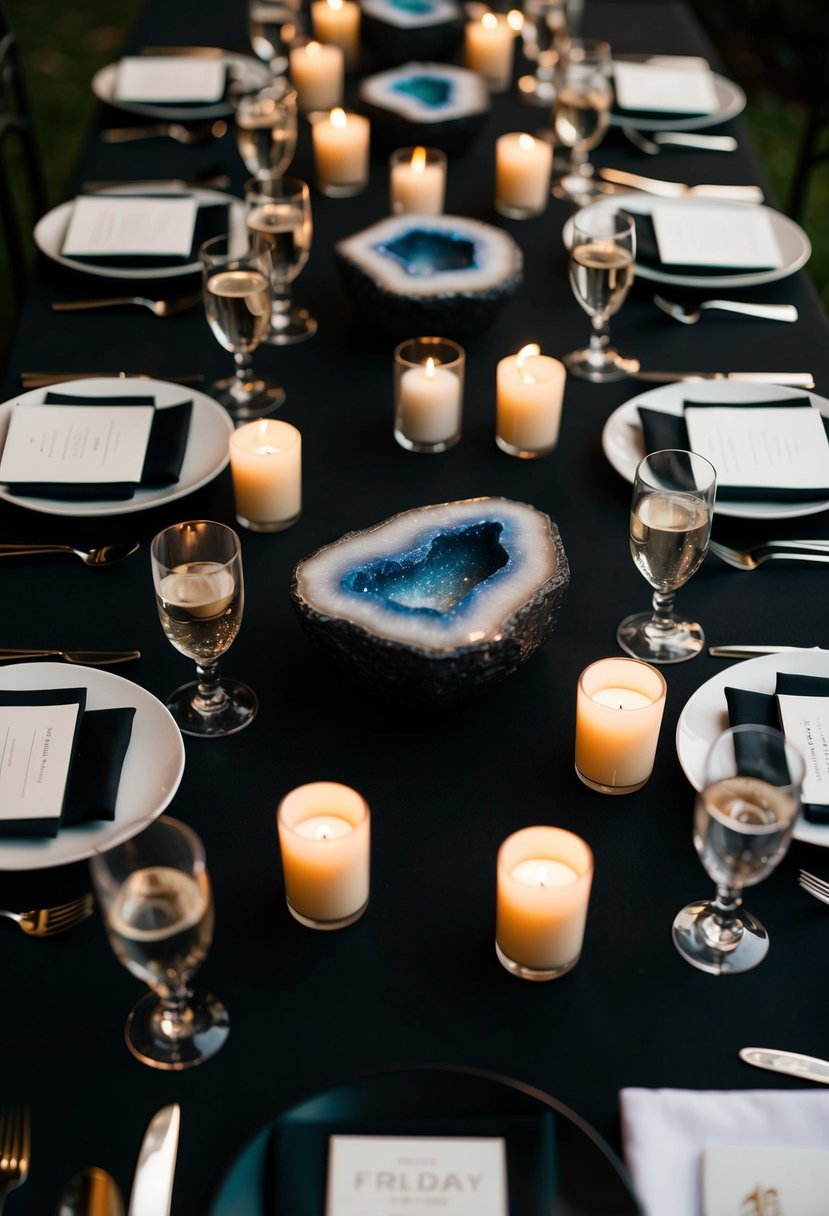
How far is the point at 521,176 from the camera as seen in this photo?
2.11 m

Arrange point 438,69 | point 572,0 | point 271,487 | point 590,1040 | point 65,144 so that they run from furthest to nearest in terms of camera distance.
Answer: point 65,144 → point 572,0 → point 438,69 → point 271,487 → point 590,1040

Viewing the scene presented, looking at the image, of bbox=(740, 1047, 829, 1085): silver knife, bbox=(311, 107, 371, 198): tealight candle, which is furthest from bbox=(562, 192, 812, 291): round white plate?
bbox=(740, 1047, 829, 1085): silver knife

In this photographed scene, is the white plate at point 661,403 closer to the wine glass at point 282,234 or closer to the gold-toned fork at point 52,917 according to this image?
the wine glass at point 282,234

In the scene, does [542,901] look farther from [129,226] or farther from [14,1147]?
[129,226]

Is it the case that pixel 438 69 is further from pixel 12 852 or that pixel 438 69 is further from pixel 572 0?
pixel 12 852

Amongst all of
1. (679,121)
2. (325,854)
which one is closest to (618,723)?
(325,854)

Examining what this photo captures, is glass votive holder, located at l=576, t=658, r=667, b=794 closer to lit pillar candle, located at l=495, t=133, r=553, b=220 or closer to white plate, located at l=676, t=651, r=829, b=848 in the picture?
white plate, located at l=676, t=651, r=829, b=848

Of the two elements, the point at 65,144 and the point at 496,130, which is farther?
the point at 65,144

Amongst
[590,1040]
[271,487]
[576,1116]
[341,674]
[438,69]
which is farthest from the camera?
[438,69]

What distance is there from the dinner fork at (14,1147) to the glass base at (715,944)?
52cm

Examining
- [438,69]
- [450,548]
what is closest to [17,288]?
[438,69]

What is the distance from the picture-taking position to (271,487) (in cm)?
146

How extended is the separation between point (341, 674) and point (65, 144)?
141 inches

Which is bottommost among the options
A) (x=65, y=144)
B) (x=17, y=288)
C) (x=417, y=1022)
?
(x=65, y=144)
